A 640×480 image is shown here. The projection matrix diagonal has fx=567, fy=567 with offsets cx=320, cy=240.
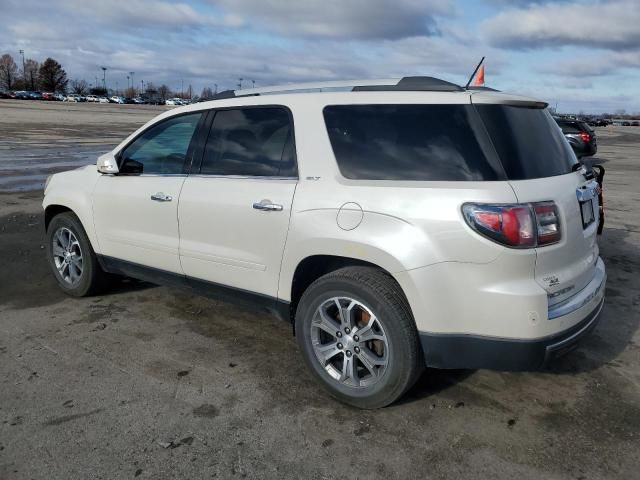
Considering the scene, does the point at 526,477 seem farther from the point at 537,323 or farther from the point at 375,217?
the point at 375,217

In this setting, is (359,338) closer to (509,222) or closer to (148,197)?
(509,222)

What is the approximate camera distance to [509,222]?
280 centimetres

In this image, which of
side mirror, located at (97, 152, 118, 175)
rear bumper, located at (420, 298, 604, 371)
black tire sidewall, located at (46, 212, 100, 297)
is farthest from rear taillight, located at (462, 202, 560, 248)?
black tire sidewall, located at (46, 212, 100, 297)

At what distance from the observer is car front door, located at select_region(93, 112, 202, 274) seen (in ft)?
14.0

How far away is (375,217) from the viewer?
310cm

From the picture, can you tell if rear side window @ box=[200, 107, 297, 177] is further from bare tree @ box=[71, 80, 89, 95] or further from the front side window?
bare tree @ box=[71, 80, 89, 95]

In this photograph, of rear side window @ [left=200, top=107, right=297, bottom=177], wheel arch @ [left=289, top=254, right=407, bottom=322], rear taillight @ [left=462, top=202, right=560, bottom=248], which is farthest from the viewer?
rear side window @ [left=200, top=107, right=297, bottom=177]

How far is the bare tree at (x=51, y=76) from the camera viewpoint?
134 m

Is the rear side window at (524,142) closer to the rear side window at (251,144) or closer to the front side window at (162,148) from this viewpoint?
the rear side window at (251,144)

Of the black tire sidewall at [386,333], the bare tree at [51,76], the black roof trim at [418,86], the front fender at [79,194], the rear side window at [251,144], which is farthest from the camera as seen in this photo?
the bare tree at [51,76]

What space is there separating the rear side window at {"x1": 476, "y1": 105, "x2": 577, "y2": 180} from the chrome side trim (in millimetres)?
680

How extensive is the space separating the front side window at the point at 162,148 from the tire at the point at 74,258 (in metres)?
0.85

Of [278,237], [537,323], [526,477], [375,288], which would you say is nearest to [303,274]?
[278,237]

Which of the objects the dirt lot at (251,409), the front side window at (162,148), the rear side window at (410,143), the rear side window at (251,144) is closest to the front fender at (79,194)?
the front side window at (162,148)
